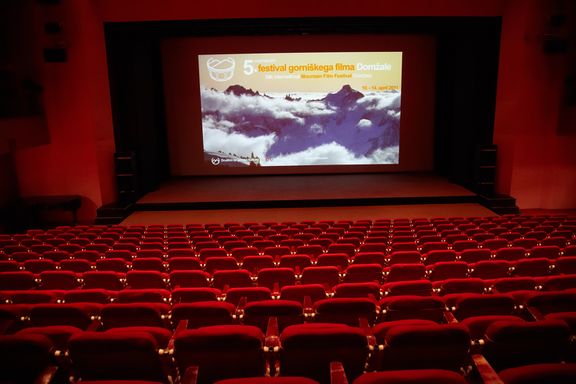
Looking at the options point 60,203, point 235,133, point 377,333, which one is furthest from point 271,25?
point 377,333

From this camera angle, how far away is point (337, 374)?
1.96m

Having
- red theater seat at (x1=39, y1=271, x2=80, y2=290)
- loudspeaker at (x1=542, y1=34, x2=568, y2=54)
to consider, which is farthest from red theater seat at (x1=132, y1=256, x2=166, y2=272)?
loudspeaker at (x1=542, y1=34, x2=568, y2=54)

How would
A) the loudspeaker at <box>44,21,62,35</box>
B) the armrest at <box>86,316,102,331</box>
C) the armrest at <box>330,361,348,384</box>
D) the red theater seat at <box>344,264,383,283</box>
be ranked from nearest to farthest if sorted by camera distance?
the armrest at <box>330,361,348,384</box> < the armrest at <box>86,316,102,331</box> < the red theater seat at <box>344,264,383,283</box> < the loudspeaker at <box>44,21,62,35</box>


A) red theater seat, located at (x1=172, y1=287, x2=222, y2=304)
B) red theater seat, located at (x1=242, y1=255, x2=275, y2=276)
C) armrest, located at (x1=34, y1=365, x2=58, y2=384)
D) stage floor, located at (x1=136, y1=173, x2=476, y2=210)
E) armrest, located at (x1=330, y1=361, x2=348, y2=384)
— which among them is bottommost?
stage floor, located at (x1=136, y1=173, x2=476, y2=210)

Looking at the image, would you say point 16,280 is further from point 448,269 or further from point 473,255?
point 473,255

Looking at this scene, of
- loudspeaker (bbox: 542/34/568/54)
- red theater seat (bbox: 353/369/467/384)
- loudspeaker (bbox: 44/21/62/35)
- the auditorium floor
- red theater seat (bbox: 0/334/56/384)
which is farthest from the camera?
the auditorium floor

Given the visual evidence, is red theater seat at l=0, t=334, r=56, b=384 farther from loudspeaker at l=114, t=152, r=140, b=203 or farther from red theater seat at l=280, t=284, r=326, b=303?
loudspeaker at l=114, t=152, r=140, b=203

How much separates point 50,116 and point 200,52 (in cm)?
473

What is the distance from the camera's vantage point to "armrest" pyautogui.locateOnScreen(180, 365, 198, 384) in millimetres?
1972

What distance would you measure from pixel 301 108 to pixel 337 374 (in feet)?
37.8

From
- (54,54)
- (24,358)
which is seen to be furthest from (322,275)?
(54,54)

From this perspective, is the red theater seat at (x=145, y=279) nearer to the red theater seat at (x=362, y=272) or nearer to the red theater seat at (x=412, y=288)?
the red theater seat at (x=362, y=272)

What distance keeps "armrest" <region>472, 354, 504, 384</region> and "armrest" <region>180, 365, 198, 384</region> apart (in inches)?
52.0

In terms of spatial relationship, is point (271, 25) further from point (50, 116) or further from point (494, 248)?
point (494, 248)
